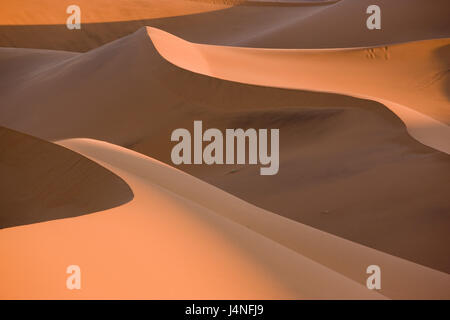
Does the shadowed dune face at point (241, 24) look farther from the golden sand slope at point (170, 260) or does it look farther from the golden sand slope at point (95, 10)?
the golden sand slope at point (170, 260)

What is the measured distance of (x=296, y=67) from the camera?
967cm

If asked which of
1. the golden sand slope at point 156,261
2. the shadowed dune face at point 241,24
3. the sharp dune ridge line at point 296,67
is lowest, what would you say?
the golden sand slope at point 156,261

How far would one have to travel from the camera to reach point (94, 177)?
3.89 m

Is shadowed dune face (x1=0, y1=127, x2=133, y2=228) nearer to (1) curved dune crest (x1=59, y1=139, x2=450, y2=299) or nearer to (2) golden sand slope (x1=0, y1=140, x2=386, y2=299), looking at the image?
(1) curved dune crest (x1=59, y1=139, x2=450, y2=299)

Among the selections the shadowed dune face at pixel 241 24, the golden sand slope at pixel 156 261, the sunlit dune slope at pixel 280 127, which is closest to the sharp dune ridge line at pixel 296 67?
the sunlit dune slope at pixel 280 127

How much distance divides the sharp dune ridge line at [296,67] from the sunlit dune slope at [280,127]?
157 mm

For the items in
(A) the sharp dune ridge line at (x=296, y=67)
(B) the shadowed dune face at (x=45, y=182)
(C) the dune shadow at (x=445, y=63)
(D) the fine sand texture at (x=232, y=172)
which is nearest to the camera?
(D) the fine sand texture at (x=232, y=172)

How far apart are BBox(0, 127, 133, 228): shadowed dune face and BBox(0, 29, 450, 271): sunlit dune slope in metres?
2.06

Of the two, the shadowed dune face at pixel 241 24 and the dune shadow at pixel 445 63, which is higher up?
the shadowed dune face at pixel 241 24

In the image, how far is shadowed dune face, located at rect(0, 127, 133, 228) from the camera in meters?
3.73

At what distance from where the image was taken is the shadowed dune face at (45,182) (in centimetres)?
373

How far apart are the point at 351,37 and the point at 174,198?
11.7m

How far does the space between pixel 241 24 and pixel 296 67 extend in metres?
9.75

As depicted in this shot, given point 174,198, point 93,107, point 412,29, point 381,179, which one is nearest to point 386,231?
point 381,179
